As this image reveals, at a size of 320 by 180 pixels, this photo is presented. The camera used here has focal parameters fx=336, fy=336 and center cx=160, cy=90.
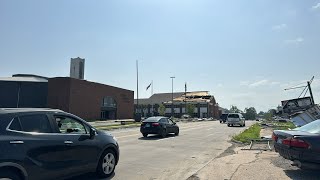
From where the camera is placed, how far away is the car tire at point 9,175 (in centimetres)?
559

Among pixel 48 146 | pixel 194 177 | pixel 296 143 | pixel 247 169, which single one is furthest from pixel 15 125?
pixel 247 169

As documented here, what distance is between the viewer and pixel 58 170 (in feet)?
22.4

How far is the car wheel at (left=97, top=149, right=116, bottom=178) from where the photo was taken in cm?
832

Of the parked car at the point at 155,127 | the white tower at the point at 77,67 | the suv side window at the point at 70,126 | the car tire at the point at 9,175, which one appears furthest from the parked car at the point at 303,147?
the white tower at the point at 77,67

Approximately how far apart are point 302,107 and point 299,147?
23791 mm

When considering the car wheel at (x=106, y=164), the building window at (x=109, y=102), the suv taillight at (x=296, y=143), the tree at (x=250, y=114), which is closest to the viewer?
the suv taillight at (x=296, y=143)

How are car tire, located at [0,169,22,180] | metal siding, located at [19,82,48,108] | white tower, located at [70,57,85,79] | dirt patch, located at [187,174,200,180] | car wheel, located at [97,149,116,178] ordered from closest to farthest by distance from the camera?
car tire, located at [0,169,22,180], car wheel, located at [97,149,116,178], dirt patch, located at [187,174,200,180], metal siding, located at [19,82,48,108], white tower, located at [70,57,85,79]

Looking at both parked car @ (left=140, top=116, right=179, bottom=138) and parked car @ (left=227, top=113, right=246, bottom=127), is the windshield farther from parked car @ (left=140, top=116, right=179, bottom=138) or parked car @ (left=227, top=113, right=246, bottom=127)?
parked car @ (left=227, top=113, right=246, bottom=127)

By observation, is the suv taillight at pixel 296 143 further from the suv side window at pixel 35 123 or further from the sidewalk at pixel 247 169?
the suv side window at pixel 35 123

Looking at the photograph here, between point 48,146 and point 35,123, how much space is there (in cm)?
51

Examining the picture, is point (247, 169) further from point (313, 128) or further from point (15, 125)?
point (15, 125)

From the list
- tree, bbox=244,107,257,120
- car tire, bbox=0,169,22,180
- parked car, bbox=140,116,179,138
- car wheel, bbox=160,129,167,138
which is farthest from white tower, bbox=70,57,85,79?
tree, bbox=244,107,257,120

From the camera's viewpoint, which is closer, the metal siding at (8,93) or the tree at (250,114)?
the metal siding at (8,93)

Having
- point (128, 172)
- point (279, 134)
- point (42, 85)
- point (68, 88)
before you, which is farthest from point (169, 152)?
point (42, 85)
